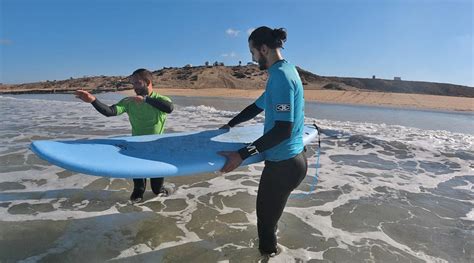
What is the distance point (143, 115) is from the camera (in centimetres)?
401

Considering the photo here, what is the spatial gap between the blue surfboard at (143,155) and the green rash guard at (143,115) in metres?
0.17

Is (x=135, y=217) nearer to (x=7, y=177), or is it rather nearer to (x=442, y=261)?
(x=7, y=177)

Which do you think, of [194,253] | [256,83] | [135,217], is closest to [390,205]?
[194,253]

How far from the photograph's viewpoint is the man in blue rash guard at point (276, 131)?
2297mm

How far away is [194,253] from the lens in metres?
3.31

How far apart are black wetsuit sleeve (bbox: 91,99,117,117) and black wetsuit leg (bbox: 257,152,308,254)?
1.99 metres

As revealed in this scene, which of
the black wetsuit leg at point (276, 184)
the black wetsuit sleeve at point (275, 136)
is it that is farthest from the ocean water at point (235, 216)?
the black wetsuit sleeve at point (275, 136)

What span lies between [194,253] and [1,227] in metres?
2.22

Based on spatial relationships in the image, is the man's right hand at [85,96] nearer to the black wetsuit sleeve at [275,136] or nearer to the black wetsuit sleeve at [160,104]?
the black wetsuit sleeve at [160,104]

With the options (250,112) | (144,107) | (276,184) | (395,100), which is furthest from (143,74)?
(395,100)

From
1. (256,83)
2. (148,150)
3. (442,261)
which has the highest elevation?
(256,83)

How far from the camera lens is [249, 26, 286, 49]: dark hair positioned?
7.97 ft

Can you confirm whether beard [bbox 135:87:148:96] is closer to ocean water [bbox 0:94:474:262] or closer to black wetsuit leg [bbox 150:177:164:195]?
black wetsuit leg [bbox 150:177:164:195]

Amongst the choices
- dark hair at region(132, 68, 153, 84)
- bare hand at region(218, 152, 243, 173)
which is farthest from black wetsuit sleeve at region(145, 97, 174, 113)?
bare hand at region(218, 152, 243, 173)
